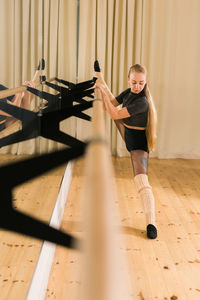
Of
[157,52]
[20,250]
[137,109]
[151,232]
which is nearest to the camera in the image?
[20,250]

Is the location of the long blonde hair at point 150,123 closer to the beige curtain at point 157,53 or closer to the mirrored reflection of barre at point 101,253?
the beige curtain at point 157,53

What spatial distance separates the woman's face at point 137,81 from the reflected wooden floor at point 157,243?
956 mm

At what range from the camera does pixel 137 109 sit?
2613 mm

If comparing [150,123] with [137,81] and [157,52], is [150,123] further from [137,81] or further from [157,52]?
[157,52]

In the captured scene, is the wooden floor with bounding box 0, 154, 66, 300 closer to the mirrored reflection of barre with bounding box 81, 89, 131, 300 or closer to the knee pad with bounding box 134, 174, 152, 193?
the mirrored reflection of barre with bounding box 81, 89, 131, 300

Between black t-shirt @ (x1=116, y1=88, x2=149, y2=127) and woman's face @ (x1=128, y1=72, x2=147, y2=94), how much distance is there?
0.04 m

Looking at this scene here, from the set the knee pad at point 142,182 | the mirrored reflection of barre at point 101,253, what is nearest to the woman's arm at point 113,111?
the knee pad at point 142,182

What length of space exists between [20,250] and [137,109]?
1.62 metres

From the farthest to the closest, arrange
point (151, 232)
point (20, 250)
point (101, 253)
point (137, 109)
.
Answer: point (137, 109)
point (151, 232)
point (20, 250)
point (101, 253)

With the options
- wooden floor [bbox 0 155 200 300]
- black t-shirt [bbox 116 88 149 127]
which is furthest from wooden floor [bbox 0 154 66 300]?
black t-shirt [bbox 116 88 149 127]

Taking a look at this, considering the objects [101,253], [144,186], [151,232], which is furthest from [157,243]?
[101,253]

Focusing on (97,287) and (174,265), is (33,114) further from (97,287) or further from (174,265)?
(174,265)

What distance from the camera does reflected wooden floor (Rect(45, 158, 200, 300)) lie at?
1.91 m

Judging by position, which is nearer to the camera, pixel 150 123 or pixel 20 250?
pixel 20 250
